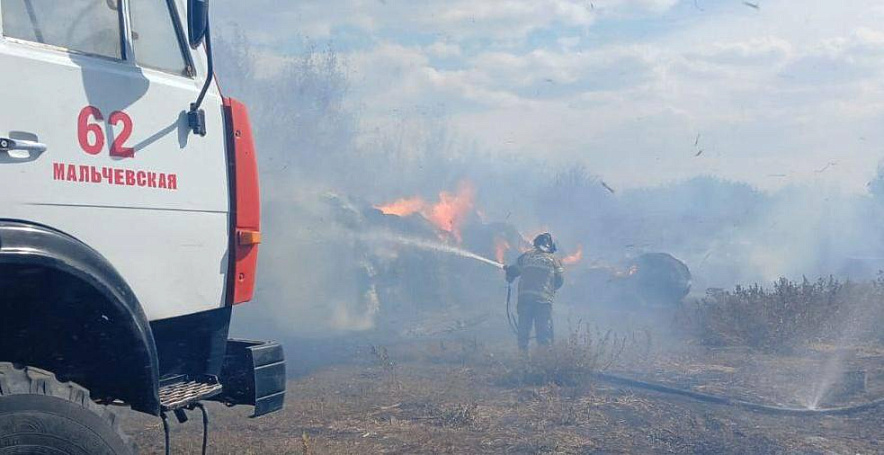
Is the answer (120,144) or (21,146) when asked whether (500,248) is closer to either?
(120,144)

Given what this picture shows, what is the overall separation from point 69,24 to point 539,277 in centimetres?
890

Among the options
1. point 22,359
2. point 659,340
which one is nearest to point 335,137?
point 659,340

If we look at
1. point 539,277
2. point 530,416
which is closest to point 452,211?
point 539,277

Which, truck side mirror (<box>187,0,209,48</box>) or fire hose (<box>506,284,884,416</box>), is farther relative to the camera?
fire hose (<box>506,284,884,416</box>)

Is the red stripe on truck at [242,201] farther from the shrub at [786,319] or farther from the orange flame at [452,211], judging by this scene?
the orange flame at [452,211]

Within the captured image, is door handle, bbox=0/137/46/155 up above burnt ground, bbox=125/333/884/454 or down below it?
above

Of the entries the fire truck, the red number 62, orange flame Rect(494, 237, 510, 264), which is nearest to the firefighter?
orange flame Rect(494, 237, 510, 264)

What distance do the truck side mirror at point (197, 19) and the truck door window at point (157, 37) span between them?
0.22 meters

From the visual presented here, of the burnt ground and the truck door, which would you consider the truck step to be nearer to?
the truck door

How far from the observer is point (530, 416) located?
289 inches

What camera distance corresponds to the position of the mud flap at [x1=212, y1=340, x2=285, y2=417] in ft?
12.8

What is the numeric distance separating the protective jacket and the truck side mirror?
8.46m

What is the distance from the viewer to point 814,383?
8.53 meters

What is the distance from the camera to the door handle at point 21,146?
102 inches
